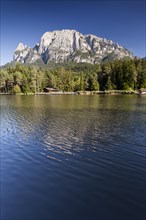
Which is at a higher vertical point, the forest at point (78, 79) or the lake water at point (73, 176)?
the forest at point (78, 79)

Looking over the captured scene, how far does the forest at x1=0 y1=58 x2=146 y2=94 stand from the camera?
527ft

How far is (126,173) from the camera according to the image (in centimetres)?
1638

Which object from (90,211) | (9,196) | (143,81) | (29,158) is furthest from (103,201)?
(143,81)

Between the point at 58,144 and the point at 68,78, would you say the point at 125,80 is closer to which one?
the point at 68,78

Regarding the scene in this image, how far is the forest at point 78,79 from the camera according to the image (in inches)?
6324

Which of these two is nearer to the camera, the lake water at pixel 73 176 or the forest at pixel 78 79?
the lake water at pixel 73 176

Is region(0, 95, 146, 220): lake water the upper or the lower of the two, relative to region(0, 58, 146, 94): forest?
lower

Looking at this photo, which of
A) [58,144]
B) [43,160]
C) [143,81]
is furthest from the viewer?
[143,81]

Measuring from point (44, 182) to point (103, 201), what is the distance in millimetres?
4505

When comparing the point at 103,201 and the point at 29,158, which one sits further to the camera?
the point at 29,158

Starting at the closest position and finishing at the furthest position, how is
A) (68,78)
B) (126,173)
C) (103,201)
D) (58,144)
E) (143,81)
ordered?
1. (103,201)
2. (126,173)
3. (58,144)
4. (143,81)
5. (68,78)

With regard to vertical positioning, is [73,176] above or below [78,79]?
below

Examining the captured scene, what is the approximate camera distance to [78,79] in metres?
185

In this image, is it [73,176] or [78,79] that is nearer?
[73,176]
